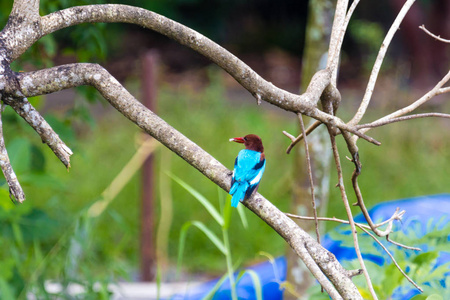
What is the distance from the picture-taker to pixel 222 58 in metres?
1.18

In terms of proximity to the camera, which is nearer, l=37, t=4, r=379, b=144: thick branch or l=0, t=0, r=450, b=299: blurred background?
l=37, t=4, r=379, b=144: thick branch

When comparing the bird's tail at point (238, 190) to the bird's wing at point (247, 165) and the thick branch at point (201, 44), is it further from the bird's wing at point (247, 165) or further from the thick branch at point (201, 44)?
the thick branch at point (201, 44)

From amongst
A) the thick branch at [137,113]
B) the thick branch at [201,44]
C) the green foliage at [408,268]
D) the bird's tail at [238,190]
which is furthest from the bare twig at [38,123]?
the green foliage at [408,268]

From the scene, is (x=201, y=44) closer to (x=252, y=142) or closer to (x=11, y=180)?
(x=252, y=142)

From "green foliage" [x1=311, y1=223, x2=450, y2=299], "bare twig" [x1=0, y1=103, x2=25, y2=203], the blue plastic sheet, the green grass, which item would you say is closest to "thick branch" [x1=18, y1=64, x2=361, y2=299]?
"bare twig" [x1=0, y1=103, x2=25, y2=203]

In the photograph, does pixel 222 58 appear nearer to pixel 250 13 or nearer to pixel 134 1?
pixel 134 1

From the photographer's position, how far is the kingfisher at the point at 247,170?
1166 millimetres

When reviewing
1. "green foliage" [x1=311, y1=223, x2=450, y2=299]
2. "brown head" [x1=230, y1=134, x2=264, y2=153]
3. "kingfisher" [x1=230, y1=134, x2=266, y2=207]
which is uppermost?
"green foliage" [x1=311, y1=223, x2=450, y2=299]

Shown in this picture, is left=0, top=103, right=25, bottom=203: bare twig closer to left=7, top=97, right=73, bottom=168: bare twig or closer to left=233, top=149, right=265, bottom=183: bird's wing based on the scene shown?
left=7, top=97, right=73, bottom=168: bare twig

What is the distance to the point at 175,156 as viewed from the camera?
18.8 feet

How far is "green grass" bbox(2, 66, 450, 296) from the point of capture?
4234 mm

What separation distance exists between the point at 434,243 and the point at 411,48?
708 centimetres

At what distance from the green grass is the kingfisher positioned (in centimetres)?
165

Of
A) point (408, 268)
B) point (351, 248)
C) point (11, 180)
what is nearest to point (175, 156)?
point (351, 248)
